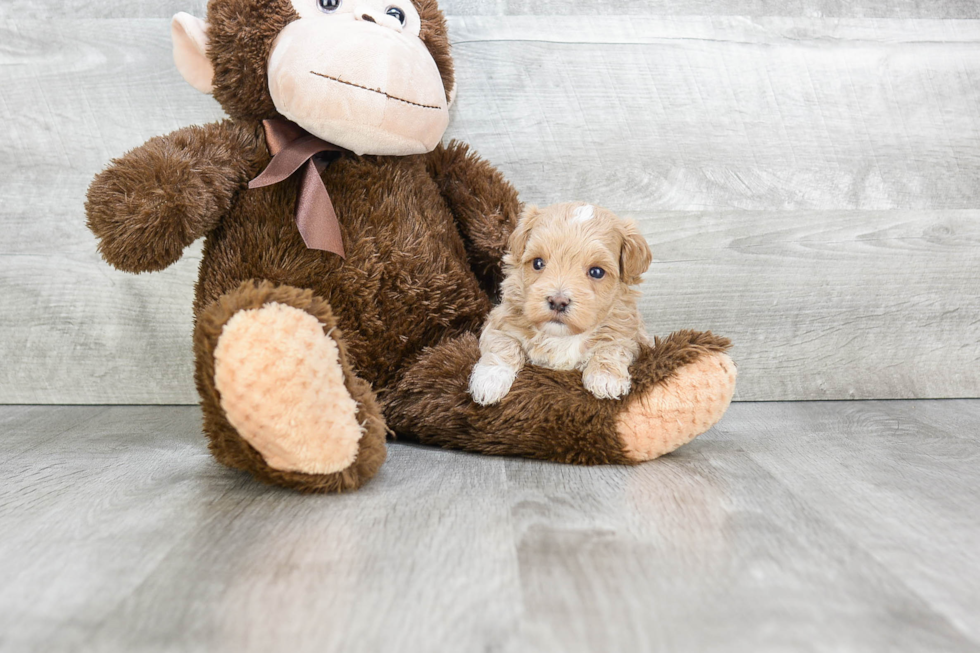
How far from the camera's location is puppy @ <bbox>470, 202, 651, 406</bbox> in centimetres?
83

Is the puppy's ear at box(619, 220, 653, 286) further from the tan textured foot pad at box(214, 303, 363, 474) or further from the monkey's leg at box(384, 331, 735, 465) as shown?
the tan textured foot pad at box(214, 303, 363, 474)

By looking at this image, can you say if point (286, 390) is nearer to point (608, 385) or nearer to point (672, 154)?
point (608, 385)

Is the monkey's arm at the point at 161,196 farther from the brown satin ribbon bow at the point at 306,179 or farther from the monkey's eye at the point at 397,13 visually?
the monkey's eye at the point at 397,13

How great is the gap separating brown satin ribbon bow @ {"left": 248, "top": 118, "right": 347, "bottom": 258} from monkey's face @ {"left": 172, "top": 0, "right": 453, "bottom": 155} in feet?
0.09

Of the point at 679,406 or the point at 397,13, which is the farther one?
the point at 397,13

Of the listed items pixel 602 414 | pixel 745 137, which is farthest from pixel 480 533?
pixel 745 137

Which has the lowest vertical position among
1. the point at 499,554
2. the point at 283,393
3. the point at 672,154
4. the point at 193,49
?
the point at 499,554

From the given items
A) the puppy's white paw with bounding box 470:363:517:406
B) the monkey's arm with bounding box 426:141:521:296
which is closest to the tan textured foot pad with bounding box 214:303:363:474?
the puppy's white paw with bounding box 470:363:517:406

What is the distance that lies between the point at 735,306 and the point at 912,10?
580 millimetres

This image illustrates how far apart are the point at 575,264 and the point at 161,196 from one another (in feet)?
1.58

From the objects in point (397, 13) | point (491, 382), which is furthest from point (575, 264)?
point (397, 13)

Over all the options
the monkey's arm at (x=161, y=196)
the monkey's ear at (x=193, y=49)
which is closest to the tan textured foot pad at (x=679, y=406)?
the monkey's arm at (x=161, y=196)

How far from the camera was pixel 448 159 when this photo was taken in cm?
111

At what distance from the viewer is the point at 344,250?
3.15 feet
